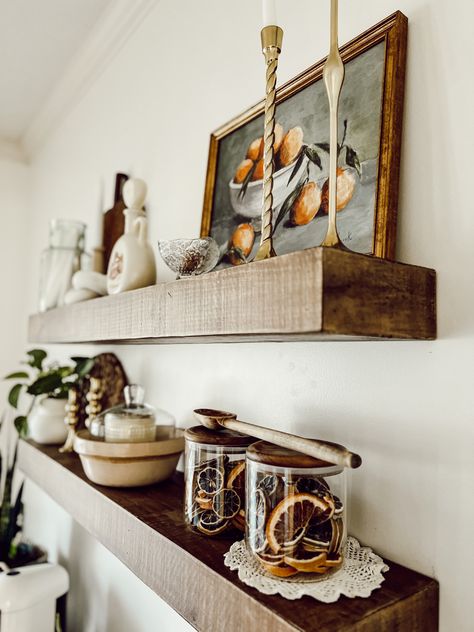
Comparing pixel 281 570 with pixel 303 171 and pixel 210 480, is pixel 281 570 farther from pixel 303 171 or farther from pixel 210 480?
pixel 303 171

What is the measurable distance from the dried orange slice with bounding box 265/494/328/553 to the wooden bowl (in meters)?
0.44

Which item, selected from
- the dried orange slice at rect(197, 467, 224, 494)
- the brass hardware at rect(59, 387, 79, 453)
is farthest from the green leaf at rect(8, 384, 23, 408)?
the dried orange slice at rect(197, 467, 224, 494)

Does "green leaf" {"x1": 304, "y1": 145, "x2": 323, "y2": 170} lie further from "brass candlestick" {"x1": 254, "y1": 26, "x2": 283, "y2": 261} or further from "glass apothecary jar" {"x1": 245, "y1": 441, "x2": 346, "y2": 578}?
"glass apothecary jar" {"x1": 245, "y1": 441, "x2": 346, "y2": 578}

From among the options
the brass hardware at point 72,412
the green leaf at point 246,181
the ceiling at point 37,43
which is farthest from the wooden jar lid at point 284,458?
the ceiling at point 37,43

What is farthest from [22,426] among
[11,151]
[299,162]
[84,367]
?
[11,151]

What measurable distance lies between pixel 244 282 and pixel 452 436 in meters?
0.31

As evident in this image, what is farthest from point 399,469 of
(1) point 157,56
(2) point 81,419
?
(1) point 157,56

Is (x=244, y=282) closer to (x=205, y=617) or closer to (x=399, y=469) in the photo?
(x=399, y=469)

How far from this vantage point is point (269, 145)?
650mm

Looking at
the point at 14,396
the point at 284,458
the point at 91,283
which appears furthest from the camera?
the point at 14,396

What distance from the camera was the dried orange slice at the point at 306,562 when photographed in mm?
586

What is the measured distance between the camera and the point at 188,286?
0.71 m

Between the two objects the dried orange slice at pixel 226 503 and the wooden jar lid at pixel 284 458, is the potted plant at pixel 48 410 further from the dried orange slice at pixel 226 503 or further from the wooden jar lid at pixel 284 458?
the wooden jar lid at pixel 284 458

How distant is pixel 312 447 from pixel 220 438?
0.22 meters
